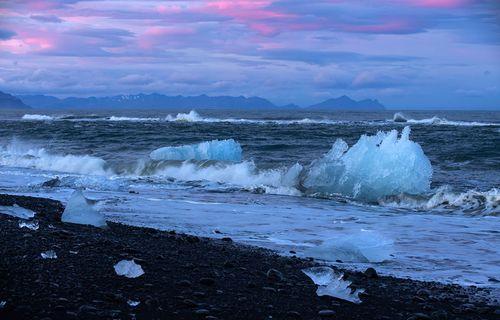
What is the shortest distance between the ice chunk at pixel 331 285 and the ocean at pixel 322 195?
131 centimetres

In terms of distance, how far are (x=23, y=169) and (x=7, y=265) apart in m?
15.9

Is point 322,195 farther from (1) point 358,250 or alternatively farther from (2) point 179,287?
(2) point 179,287

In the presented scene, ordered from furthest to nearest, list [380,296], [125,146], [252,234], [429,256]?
1. [125,146]
2. [252,234]
3. [429,256]
4. [380,296]

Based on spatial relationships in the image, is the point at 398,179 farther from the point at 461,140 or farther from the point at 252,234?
the point at 461,140

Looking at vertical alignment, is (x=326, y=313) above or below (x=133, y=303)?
below

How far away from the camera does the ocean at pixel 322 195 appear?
25.0 ft

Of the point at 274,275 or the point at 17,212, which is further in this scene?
the point at 17,212

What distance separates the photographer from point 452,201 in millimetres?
12977

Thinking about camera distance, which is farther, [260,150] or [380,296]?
[260,150]

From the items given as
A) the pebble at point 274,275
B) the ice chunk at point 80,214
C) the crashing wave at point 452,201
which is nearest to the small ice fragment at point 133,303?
the pebble at point 274,275

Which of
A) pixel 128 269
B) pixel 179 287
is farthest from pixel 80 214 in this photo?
pixel 179 287

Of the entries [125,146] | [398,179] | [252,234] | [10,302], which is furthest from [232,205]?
[125,146]

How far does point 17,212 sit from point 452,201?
335 inches

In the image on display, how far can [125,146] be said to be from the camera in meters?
27.0
